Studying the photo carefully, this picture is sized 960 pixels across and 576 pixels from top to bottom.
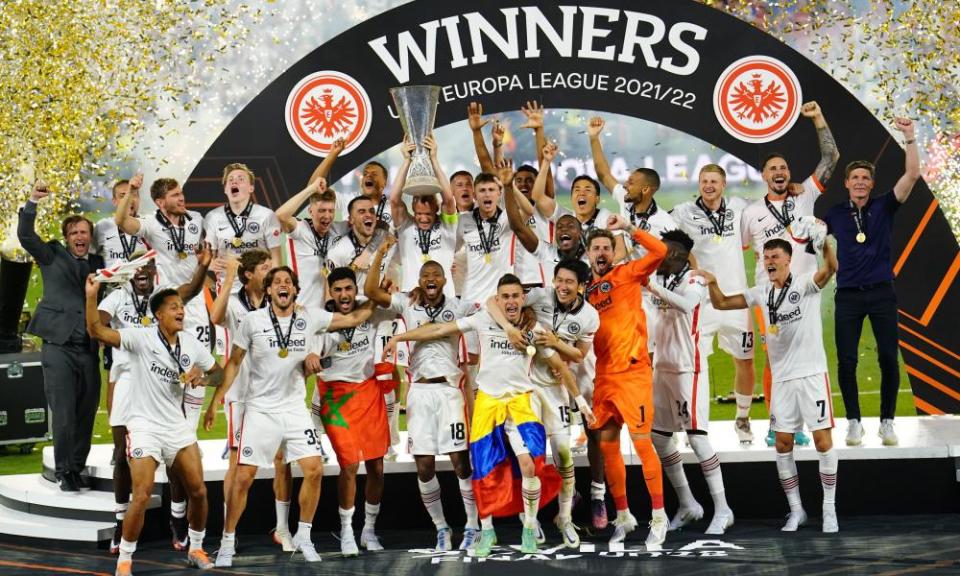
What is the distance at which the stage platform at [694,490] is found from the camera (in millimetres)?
7445

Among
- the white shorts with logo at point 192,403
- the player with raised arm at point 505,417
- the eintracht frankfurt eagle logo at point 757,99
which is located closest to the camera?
the player with raised arm at point 505,417

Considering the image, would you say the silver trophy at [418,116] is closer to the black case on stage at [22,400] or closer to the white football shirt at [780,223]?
the white football shirt at [780,223]

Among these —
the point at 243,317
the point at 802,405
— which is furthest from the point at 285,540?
the point at 802,405

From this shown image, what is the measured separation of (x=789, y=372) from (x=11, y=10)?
27.2ft

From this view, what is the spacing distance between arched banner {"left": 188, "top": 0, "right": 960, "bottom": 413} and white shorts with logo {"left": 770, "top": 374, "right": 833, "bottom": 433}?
236 cm

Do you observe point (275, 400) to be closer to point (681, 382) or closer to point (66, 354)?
point (66, 354)

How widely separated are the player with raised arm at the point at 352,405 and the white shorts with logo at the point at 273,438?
0.30 metres

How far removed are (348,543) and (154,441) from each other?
1227 millimetres

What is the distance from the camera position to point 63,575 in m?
6.48

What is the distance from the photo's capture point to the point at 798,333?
7.14m

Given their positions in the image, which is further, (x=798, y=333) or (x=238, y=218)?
(x=238, y=218)

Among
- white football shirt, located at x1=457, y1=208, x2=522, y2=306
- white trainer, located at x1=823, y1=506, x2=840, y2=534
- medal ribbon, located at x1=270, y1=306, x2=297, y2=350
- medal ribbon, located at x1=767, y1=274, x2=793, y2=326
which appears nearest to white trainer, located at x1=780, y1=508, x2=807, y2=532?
white trainer, located at x1=823, y1=506, x2=840, y2=534

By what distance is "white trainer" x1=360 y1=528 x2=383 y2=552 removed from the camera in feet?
23.1

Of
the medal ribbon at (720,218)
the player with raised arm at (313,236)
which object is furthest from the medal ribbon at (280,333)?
the medal ribbon at (720,218)
